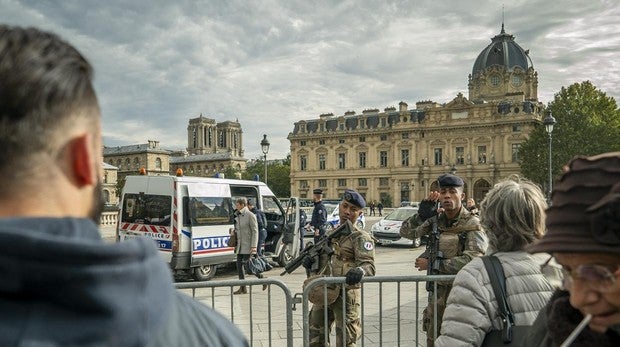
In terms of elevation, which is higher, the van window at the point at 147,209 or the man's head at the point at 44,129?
the man's head at the point at 44,129

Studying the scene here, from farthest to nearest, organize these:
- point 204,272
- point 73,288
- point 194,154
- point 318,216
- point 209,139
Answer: point 209,139, point 194,154, point 318,216, point 204,272, point 73,288

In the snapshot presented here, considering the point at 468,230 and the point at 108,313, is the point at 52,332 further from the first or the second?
the point at 468,230

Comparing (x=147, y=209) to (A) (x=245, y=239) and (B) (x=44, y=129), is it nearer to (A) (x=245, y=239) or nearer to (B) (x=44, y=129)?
(A) (x=245, y=239)

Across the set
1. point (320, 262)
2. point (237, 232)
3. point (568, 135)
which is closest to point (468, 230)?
point (320, 262)

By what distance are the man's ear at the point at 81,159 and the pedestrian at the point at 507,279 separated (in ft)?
6.86

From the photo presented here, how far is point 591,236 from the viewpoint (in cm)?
118

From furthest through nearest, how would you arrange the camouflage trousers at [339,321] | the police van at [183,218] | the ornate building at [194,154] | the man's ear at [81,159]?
the ornate building at [194,154] → the police van at [183,218] → the camouflage trousers at [339,321] → the man's ear at [81,159]

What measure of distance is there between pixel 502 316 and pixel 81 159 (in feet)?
7.23

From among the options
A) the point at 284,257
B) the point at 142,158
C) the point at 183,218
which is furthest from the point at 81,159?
the point at 142,158

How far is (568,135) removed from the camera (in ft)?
149

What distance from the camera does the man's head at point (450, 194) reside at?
15.4 feet

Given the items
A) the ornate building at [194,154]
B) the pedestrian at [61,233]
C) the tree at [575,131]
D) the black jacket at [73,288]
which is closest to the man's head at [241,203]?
the pedestrian at [61,233]

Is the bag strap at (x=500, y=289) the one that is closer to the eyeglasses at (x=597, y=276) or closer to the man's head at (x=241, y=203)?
the eyeglasses at (x=597, y=276)

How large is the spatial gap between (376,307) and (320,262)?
139 inches
